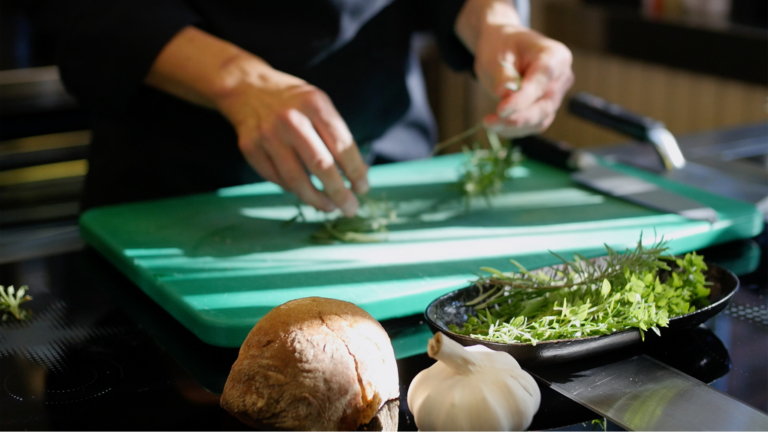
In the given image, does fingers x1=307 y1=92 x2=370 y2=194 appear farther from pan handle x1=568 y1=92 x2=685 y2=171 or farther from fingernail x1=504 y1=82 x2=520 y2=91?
pan handle x1=568 y1=92 x2=685 y2=171

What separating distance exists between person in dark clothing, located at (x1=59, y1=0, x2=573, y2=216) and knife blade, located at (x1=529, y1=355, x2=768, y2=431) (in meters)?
0.48

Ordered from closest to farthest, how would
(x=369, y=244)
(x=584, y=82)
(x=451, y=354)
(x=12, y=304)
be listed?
(x=451, y=354)
(x=12, y=304)
(x=369, y=244)
(x=584, y=82)

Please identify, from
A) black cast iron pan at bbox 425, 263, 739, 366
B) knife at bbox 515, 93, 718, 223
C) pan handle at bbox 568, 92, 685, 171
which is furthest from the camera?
pan handle at bbox 568, 92, 685, 171

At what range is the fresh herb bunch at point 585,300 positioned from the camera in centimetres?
71

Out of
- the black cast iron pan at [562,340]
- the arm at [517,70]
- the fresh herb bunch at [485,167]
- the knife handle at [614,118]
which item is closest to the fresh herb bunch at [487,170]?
the fresh herb bunch at [485,167]

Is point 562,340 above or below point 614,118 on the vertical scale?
above

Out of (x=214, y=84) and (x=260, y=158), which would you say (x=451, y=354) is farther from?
(x=214, y=84)

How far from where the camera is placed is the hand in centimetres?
109

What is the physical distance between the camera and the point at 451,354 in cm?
59

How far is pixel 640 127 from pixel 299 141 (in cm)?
74

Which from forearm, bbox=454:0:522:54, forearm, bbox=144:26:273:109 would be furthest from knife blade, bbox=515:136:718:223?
forearm, bbox=144:26:273:109

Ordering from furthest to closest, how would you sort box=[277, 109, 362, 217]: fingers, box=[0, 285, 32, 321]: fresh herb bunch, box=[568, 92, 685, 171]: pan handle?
box=[568, 92, 685, 171]: pan handle < box=[277, 109, 362, 217]: fingers < box=[0, 285, 32, 321]: fresh herb bunch

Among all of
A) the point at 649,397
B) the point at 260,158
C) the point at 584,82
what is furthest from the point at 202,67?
the point at 584,82

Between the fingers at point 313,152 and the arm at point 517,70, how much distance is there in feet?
0.78
